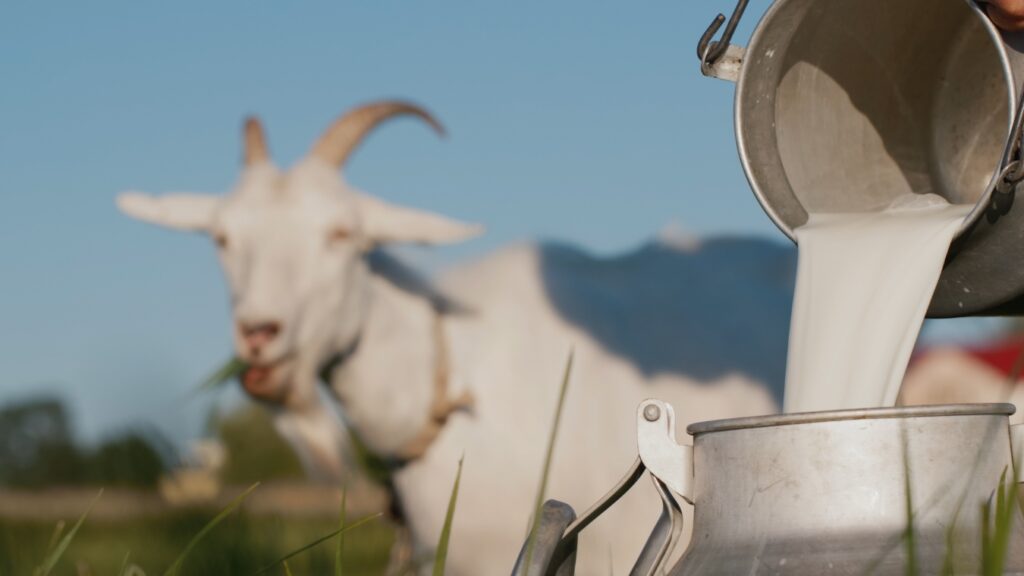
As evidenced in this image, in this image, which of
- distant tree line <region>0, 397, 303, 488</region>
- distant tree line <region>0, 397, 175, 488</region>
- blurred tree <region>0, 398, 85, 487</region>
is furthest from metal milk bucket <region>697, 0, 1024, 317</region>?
blurred tree <region>0, 398, 85, 487</region>

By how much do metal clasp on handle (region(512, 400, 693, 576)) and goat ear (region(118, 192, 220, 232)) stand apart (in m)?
2.71

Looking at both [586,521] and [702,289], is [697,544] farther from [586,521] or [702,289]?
[702,289]

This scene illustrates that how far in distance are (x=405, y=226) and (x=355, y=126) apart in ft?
1.09

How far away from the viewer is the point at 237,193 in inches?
140

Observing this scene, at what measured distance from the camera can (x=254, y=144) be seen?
3.86 metres

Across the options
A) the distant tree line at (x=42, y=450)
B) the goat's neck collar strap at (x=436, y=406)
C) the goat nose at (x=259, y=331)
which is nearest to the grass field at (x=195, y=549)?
the goat's neck collar strap at (x=436, y=406)

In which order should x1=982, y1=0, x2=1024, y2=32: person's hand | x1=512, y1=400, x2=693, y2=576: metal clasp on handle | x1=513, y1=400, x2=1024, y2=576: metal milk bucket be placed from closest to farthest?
x1=513, y1=400, x2=1024, y2=576: metal milk bucket
x1=512, y1=400, x2=693, y2=576: metal clasp on handle
x1=982, y1=0, x2=1024, y2=32: person's hand

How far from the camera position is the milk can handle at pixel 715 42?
1641 millimetres

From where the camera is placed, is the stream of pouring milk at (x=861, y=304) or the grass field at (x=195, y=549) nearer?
the stream of pouring milk at (x=861, y=304)

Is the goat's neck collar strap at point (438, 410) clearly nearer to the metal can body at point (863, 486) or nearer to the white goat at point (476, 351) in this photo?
the white goat at point (476, 351)

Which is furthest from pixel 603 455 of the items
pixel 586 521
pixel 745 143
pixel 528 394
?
pixel 586 521

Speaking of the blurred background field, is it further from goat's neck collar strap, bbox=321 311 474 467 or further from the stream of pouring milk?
the stream of pouring milk

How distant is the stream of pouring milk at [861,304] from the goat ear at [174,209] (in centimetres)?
249

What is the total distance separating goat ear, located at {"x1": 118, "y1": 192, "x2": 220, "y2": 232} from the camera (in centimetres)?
→ 383
